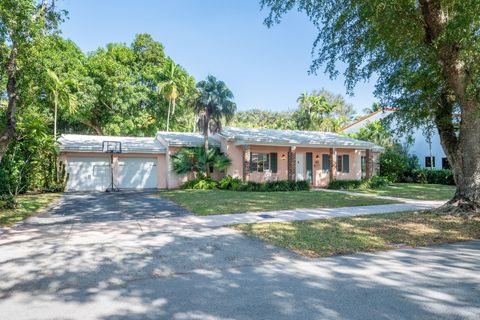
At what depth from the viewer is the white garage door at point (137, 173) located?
769 inches

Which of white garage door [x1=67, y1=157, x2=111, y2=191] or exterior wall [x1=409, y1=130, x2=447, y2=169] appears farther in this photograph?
exterior wall [x1=409, y1=130, x2=447, y2=169]

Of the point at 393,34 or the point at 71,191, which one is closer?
the point at 393,34

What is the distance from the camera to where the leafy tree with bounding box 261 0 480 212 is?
8398mm

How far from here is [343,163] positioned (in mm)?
22578

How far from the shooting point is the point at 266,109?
66.3 metres

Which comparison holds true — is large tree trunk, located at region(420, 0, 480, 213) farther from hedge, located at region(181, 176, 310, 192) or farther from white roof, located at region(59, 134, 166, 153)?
white roof, located at region(59, 134, 166, 153)

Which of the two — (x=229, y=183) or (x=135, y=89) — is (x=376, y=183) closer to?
(x=229, y=183)

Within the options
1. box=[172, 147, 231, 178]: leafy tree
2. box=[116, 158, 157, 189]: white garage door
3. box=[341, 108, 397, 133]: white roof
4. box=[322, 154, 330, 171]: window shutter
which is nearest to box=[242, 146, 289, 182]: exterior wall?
box=[172, 147, 231, 178]: leafy tree

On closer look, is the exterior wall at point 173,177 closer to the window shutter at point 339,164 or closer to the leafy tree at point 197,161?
the leafy tree at point 197,161

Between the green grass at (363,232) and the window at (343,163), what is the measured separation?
529 inches

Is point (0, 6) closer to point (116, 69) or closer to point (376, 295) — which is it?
point (376, 295)

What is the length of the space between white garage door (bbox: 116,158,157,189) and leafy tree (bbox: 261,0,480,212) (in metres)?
12.9

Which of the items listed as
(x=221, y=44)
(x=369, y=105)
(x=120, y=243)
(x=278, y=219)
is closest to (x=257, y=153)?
(x=221, y=44)

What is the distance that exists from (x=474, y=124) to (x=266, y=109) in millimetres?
58100
